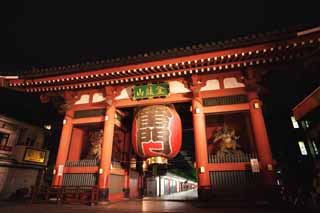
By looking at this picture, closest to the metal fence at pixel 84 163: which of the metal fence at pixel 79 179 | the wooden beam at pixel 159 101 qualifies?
the metal fence at pixel 79 179

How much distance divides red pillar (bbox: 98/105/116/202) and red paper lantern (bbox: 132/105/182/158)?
1.41 m

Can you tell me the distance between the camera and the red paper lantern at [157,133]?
586 centimetres

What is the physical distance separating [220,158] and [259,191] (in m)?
1.49

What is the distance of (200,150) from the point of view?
6.04 m

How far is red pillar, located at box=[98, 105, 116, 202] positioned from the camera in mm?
6352

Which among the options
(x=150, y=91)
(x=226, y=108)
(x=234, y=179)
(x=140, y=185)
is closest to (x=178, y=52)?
(x=150, y=91)

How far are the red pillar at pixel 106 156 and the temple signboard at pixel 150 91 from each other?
1281mm

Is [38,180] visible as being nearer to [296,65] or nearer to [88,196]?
[88,196]

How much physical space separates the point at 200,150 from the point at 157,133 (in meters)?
1.67

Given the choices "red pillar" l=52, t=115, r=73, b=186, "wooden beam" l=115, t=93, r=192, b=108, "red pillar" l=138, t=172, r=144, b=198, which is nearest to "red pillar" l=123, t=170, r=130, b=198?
"red pillar" l=138, t=172, r=144, b=198

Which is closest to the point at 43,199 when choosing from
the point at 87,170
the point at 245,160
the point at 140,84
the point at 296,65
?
the point at 87,170

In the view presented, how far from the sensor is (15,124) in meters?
13.5

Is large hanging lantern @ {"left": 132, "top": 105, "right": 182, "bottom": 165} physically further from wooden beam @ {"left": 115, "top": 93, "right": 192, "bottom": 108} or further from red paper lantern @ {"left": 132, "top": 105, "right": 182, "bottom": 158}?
wooden beam @ {"left": 115, "top": 93, "right": 192, "bottom": 108}

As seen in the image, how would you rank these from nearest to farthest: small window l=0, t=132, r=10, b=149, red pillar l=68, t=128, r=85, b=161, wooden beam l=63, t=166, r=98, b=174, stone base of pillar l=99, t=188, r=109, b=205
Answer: stone base of pillar l=99, t=188, r=109, b=205 < wooden beam l=63, t=166, r=98, b=174 < red pillar l=68, t=128, r=85, b=161 < small window l=0, t=132, r=10, b=149
